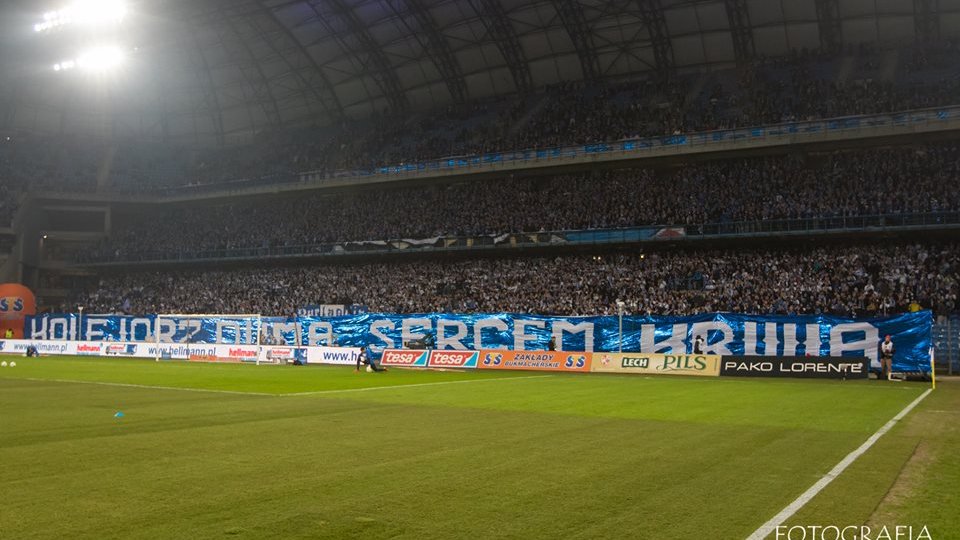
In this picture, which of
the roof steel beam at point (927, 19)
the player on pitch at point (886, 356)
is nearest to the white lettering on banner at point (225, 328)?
the player on pitch at point (886, 356)

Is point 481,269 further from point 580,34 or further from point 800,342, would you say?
point 800,342

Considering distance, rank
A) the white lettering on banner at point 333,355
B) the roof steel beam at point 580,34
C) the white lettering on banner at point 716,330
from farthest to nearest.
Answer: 1. the roof steel beam at point 580,34
2. the white lettering on banner at point 333,355
3. the white lettering on banner at point 716,330

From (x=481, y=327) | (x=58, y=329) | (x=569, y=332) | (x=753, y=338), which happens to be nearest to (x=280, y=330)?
(x=481, y=327)

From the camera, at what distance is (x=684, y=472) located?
10.1 metres

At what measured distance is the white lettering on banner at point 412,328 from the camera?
1698 inches

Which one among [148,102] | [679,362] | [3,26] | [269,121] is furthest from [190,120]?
[679,362]

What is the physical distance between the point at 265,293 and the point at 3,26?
1118 inches

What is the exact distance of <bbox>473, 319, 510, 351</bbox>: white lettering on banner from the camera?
136 ft

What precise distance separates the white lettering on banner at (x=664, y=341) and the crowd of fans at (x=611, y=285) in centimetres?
876

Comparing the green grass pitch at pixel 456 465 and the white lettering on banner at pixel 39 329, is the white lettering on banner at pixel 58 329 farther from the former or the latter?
the green grass pitch at pixel 456 465

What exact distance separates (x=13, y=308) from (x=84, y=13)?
70.3 ft

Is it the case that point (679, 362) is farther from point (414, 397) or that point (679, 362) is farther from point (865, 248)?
point (865, 248)

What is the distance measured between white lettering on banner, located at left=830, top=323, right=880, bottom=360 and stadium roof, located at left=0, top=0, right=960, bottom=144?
28870 mm

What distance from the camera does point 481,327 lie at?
41.9m
